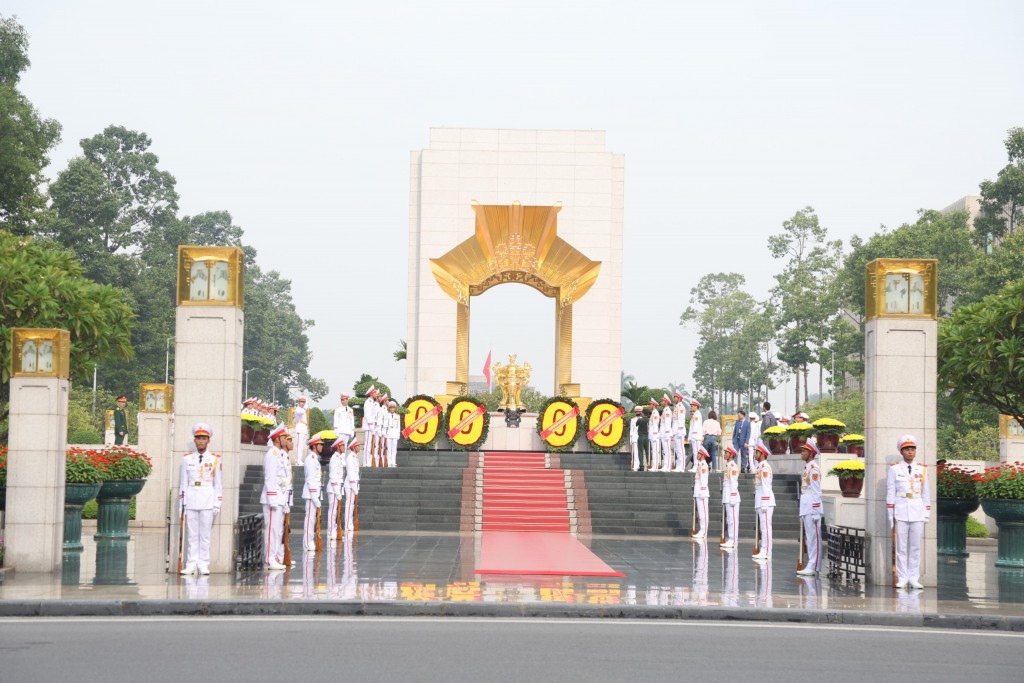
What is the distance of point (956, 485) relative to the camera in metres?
19.1

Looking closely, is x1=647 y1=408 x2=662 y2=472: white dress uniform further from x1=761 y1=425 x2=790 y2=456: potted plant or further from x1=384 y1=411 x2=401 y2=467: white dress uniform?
x1=384 y1=411 x2=401 y2=467: white dress uniform

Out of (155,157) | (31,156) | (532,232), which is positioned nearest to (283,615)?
(532,232)

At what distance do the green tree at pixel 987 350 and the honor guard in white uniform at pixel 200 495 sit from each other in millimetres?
12061

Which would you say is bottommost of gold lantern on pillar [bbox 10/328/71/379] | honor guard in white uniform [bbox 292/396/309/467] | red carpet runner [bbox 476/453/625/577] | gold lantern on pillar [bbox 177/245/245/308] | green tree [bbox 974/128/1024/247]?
red carpet runner [bbox 476/453/625/577]

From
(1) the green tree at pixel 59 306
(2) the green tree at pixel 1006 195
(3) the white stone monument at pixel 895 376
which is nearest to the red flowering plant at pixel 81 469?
(1) the green tree at pixel 59 306

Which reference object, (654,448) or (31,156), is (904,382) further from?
(31,156)

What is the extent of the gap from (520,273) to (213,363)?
2442 centimetres

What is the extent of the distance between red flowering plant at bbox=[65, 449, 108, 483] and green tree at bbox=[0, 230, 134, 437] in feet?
6.30

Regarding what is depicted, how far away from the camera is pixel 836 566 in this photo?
15641mm

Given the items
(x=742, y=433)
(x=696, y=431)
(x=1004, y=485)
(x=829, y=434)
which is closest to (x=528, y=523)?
(x=696, y=431)

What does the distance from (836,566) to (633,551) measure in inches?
182

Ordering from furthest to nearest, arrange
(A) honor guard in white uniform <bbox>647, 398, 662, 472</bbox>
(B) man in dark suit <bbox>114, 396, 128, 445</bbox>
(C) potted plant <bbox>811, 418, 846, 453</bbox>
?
1. (B) man in dark suit <bbox>114, 396, 128, 445</bbox>
2. (A) honor guard in white uniform <bbox>647, 398, 662, 472</bbox>
3. (C) potted plant <bbox>811, 418, 846, 453</bbox>

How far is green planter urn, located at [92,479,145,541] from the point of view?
67.9ft

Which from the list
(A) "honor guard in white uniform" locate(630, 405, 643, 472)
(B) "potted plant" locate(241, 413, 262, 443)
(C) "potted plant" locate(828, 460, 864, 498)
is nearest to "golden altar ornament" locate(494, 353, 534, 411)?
(A) "honor guard in white uniform" locate(630, 405, 643, 472)
